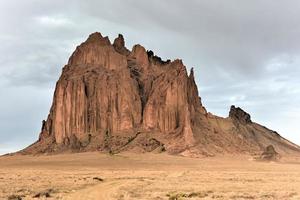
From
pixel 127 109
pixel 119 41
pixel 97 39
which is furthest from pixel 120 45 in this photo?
pixel 127 109

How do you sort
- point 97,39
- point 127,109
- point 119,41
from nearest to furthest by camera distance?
point 127,109 < point 97,39 < point 119,41

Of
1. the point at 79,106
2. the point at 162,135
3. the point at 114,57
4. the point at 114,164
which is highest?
the point at 114,57

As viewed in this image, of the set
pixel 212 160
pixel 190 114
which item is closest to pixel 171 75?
pixel 190 114

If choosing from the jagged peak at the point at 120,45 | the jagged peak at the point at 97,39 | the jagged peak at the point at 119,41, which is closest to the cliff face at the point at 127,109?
the jagged peak at the point at 97,39

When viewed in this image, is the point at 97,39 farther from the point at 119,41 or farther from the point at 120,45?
the point at 119,41

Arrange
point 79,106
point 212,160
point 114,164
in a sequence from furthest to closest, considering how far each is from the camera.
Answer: point 79,106 < point 212,160 < point 114,164

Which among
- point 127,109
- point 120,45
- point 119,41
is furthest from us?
point 119,41

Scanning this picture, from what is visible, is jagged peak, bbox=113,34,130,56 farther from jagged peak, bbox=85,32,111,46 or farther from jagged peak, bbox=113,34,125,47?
jagged peak, bbox=85,32,111,46

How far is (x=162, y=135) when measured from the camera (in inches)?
6181

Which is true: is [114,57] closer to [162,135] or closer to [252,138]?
[162,135]

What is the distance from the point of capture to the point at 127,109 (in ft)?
541

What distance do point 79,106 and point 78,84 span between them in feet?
23.6

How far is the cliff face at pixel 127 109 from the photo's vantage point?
511 feet

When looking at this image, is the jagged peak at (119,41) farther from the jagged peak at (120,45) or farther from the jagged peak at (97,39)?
the jagged peak at (97,39)
